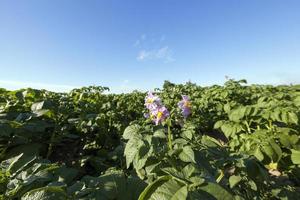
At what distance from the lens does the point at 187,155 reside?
5.04 feet

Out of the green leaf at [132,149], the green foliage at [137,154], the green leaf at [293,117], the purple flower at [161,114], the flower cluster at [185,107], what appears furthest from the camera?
the green leaf at [293,117]

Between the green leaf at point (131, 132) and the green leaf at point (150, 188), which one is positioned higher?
the green leaf at point (131, 132)

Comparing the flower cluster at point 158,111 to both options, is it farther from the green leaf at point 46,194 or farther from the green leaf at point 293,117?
Result: the green leaf at point 293,117

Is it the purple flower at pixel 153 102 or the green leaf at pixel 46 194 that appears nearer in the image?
the green leaf at pixel 46 194

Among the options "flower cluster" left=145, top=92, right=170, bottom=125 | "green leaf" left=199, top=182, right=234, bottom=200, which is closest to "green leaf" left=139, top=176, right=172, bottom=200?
"green leaf" left=199, top=182, right=234, bottom=200

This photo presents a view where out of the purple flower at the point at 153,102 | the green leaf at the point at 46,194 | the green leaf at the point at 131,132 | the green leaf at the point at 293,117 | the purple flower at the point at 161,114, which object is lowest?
the green leaf at the point at 293,117

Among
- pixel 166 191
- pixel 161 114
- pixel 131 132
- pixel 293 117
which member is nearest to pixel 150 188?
pixel 166 191

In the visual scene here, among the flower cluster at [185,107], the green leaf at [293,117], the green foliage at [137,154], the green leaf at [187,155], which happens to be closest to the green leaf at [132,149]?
the green foliage at [137,154]

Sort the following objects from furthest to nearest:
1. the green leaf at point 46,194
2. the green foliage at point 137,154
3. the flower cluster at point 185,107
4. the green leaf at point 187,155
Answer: the flower cluster at point 185,107 < the green leaf at point 187,155 < the green foliage at point 137,154 < the green leaf at point 46,194

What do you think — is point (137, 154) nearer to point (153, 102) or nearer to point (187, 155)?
point (187, 155)

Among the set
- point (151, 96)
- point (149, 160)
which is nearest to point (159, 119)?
point (151, 96)

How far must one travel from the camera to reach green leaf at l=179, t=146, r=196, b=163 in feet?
4.92

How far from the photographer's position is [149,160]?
1675 mm

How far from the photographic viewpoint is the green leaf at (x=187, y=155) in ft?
4.92
